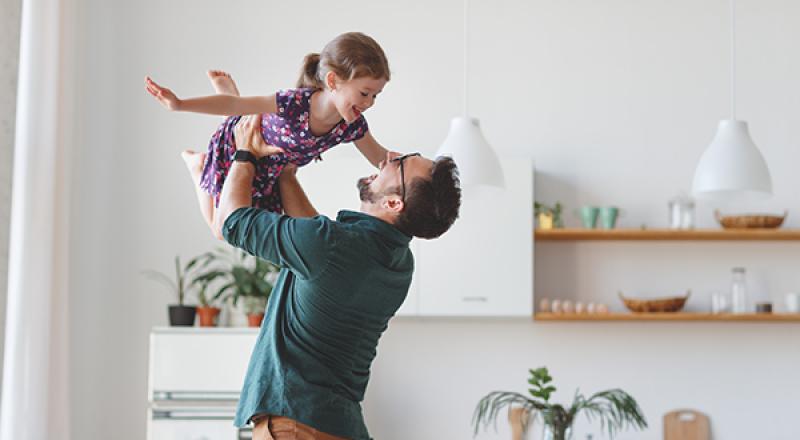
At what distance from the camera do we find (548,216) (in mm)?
5609

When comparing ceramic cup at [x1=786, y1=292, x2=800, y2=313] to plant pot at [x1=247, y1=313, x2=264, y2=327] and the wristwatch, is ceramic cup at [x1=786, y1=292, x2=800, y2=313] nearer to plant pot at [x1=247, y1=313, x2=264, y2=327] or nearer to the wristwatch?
plant pot at [x1=247, y1=313, x2=264, y2=327]

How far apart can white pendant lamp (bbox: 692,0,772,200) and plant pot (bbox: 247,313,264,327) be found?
2.26 m

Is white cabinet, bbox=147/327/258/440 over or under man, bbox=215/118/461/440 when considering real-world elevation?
under

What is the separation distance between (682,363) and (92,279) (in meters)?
3.16

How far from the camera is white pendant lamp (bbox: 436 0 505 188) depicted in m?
4.18

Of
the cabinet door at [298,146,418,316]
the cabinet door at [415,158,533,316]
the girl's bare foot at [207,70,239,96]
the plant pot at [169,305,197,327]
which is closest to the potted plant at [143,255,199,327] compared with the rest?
the plant pot at [169,305,197,327]

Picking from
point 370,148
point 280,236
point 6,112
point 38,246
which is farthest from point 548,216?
point 280,236

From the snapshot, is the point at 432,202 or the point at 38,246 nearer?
the point at 432,202

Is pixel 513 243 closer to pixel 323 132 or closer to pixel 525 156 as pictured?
pixel 525 156

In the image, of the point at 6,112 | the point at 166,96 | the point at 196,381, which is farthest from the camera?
the point at 196,381

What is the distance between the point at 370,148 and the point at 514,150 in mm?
3276

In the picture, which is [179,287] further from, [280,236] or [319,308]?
[280,236]

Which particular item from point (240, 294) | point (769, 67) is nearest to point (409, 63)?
point (240, 294)

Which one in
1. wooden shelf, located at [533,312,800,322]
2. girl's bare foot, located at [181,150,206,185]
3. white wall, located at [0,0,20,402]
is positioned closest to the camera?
girl's bare foot, located at [181,150,206,185]
